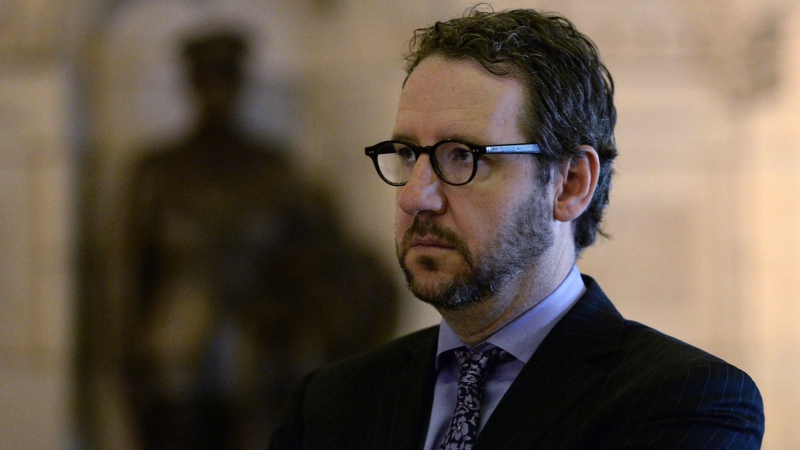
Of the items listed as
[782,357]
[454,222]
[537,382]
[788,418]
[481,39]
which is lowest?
[788,418]

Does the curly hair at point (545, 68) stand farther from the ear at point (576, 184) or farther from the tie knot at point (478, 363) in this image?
the tie knot at point (478, 363)

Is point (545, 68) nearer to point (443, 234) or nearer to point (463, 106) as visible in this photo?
point (463, 106)

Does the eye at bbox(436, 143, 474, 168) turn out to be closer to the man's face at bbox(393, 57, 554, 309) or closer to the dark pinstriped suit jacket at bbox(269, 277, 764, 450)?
the man's face at bbox(393, 57, 554, 309)

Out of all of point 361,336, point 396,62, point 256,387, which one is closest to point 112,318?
point 256,387

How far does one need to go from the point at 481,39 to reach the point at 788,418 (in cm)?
297

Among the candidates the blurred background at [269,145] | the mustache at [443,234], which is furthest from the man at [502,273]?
the blurred background at [269,145]

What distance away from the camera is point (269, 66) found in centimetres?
448

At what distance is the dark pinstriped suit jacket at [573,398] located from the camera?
1.55 meters

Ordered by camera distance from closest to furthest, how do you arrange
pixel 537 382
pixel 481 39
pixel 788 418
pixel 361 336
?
pixel 537 382 → pixel 481 39 → pixel 788 418 → pixel 361 336

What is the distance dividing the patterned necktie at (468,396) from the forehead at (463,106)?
48cm

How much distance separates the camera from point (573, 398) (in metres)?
1.70

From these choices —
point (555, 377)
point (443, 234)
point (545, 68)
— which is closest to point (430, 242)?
point (443, 234)

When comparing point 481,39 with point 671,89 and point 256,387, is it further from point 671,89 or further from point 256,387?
point 256,387

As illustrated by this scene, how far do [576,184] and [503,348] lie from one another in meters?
0.44
